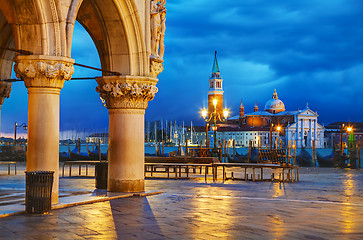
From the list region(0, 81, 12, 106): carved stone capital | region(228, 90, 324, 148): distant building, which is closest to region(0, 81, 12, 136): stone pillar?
region(0, 81, 12, 106): carved stone capital

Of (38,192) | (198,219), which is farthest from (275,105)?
(38,192)

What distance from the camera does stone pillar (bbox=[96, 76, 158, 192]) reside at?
1177 cm

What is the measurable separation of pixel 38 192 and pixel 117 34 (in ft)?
14.5

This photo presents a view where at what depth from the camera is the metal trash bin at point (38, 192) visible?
27.7ft

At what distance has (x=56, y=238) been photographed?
6414 mm

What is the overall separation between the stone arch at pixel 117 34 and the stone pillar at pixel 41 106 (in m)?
2.54

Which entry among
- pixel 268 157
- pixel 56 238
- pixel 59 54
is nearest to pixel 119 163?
pixel 59 54

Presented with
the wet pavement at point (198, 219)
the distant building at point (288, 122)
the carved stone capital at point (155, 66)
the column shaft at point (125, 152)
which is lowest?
the wet pavement at point (198, 219)

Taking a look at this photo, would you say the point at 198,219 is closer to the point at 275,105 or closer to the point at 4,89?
the point at 4,89

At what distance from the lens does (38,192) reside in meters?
8.48

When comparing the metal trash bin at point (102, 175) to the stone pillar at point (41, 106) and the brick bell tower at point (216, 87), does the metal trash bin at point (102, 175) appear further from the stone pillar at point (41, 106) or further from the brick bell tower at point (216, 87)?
the brick bell tower at point (216, 87)

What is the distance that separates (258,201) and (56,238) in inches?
208

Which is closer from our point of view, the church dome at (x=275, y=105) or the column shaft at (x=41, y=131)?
the column shaft at (x=41, y=131)

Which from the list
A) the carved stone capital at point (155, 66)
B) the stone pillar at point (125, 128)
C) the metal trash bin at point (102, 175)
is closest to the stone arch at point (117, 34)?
the carved stone capital at point (155, 66)
